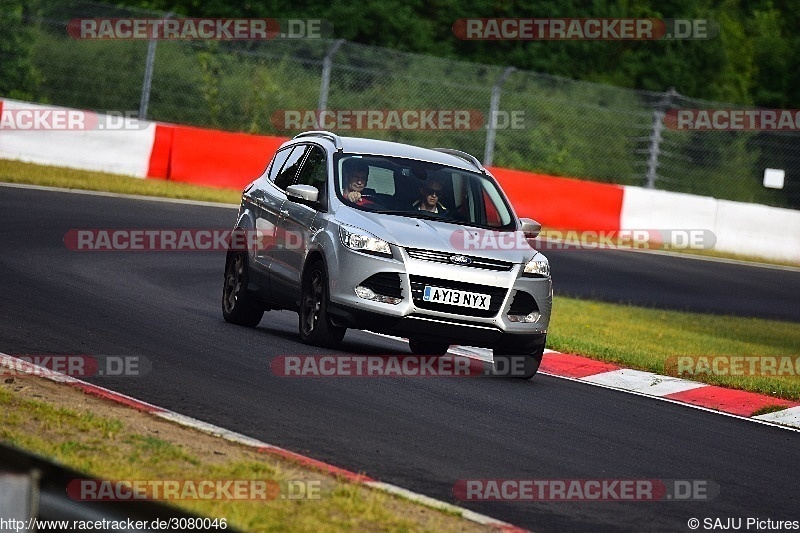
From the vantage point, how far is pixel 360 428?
333 inches

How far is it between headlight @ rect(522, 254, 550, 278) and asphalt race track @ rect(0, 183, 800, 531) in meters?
0.86

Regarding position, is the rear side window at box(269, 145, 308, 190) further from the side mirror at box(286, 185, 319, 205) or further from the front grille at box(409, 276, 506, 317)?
the front grille at box(409, 276, 506, 317)

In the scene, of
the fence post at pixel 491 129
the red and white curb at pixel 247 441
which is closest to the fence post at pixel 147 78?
the fence post at pixel 491 129

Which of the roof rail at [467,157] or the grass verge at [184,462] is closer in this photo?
the grass verge at [184,462]

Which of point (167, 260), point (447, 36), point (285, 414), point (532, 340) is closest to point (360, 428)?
point (285, 414)

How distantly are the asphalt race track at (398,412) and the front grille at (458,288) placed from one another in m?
0.54

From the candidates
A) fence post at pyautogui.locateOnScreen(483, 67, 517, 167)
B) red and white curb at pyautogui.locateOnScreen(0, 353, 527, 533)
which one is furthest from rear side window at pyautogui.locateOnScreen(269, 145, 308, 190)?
fence post at pyautogui.locateOnScreen(483, 67, 517, 167)

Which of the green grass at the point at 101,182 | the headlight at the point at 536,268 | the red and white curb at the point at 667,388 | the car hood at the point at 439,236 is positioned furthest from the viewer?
the green grass at the point at 101,182

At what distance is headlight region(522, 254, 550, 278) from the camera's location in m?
11.5

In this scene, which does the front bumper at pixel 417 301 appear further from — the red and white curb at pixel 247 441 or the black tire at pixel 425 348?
the red and white curb at pixel 247 441

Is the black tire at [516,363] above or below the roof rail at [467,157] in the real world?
below

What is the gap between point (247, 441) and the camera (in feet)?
25.0

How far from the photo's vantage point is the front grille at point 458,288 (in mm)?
11086

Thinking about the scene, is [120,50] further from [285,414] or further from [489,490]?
[489,490]
